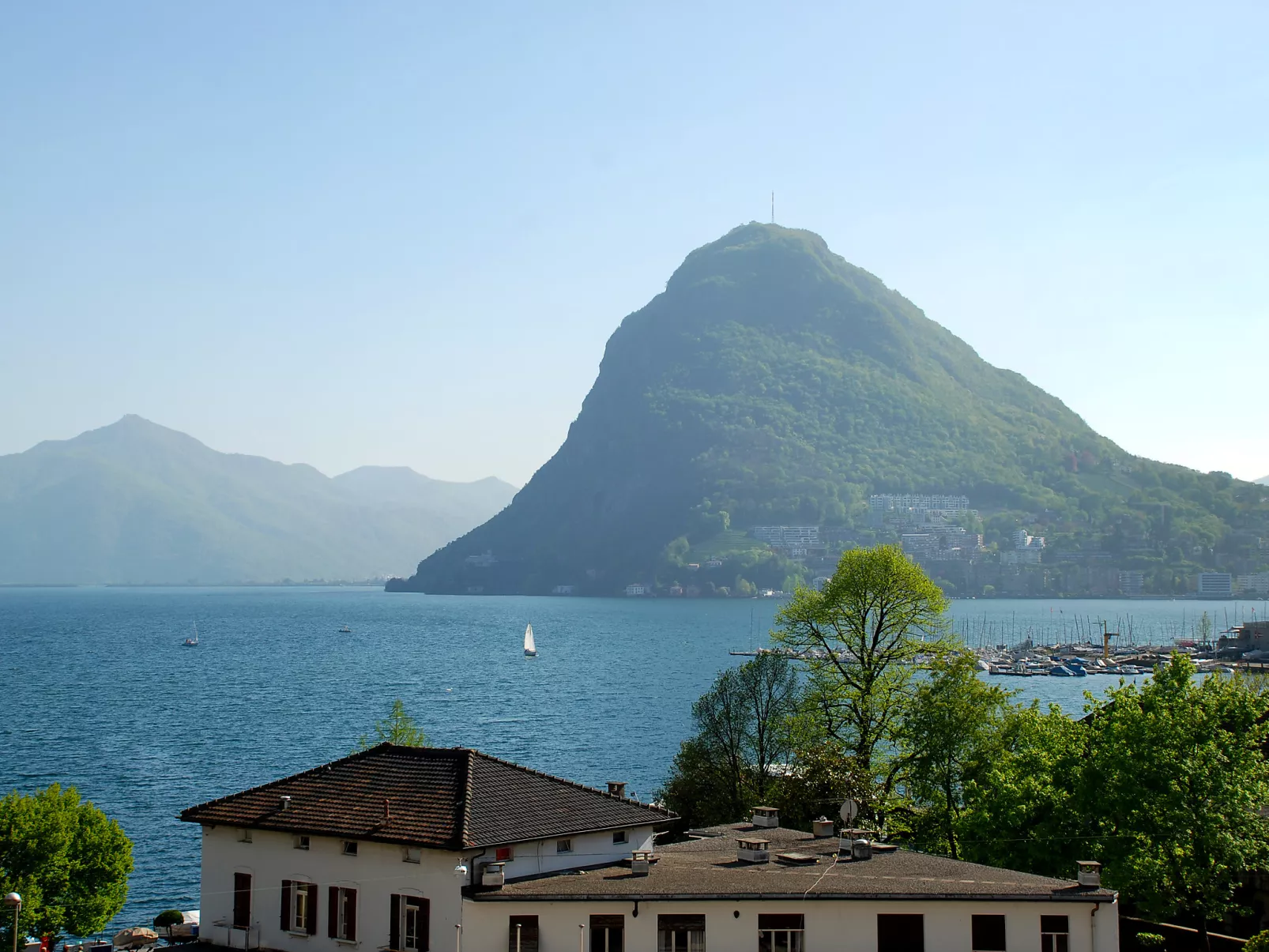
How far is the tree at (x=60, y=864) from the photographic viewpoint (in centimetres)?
5053

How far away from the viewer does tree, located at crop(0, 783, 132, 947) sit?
5053 cm

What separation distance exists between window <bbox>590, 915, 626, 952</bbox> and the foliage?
1065 inches

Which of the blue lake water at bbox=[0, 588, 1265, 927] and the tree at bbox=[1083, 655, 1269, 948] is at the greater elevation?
the tree at bbox=[1083, 655, 1269, 948]

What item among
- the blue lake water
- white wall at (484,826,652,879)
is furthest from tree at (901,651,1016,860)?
the blue lake water

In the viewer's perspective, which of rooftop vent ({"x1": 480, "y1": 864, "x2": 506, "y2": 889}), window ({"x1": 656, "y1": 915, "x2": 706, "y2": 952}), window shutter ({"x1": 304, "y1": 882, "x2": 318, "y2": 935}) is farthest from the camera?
window shutter ({"x1": 304, "y1": 882, "x2": 318, "y2": 935})

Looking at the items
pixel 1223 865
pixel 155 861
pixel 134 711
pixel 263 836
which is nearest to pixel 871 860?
pixel 1223 865

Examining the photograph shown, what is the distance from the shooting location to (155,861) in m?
71.1

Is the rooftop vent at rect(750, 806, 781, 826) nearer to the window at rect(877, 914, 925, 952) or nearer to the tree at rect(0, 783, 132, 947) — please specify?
the window at rect(877, 914, 925, 952)

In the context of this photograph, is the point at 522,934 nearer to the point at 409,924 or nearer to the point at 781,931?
the point at 409,924

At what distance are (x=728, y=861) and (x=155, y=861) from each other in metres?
46.8

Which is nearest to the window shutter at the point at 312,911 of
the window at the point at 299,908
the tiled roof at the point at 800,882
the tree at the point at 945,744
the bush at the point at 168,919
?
the window at the point at 299,908

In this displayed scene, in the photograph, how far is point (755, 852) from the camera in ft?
118

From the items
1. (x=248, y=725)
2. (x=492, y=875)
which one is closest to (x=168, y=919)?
(x=492, y=875)

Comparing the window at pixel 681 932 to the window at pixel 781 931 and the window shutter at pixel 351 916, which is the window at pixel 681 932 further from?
the window shutter at pixel 351 916
